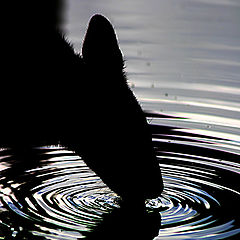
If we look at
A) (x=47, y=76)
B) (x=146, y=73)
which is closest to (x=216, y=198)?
(x=47, y=76)

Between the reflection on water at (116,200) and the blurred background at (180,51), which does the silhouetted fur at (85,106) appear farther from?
the blurred background at (180,51)

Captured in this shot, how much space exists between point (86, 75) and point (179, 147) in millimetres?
2477

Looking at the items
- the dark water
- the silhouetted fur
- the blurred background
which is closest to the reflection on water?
the dark water

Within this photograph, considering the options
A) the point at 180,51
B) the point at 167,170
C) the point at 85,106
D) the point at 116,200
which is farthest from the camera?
the point at 180,51

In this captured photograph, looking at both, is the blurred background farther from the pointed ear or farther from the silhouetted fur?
the pointed ear

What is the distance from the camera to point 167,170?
686 centimetres

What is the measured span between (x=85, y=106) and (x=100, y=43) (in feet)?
1.71

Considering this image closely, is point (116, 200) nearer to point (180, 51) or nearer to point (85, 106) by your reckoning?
point (85, 106)

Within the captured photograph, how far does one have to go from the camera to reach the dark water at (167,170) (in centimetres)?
564

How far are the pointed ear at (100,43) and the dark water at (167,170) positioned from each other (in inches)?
54.1

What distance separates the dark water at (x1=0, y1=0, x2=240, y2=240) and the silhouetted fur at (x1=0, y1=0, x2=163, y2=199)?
0.50 m

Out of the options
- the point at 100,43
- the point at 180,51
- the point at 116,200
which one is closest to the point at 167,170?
the point at 116,200

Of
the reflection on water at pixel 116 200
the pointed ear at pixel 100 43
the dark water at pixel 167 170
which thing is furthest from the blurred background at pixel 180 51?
the pointed ear at pixel 100 43

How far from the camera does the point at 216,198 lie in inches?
245
